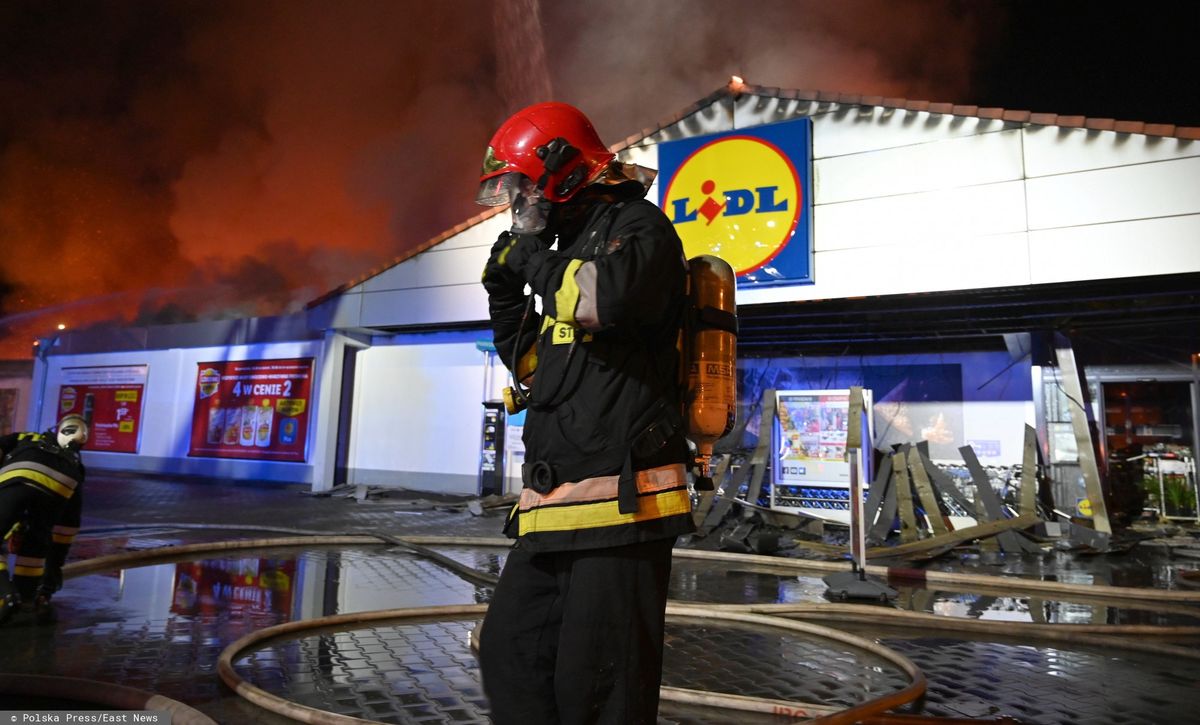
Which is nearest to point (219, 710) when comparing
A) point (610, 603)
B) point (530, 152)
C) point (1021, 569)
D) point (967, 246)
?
point (610, 603)

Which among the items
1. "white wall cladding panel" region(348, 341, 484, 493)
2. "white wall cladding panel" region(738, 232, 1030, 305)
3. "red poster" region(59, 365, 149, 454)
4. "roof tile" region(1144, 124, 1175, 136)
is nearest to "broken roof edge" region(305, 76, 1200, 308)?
"roof tile" region(1144, 124, 1175, 136)

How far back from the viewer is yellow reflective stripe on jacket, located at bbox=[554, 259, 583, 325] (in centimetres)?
169

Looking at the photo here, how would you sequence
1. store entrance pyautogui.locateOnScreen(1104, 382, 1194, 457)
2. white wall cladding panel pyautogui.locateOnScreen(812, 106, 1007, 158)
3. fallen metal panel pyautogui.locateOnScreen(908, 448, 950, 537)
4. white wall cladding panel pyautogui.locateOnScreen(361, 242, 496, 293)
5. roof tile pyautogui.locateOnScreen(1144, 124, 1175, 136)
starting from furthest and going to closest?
white wall cladding panel pyautogui.locateOnScreen(361, 242, 496, 293)
store entrance pyautogui.locateOnScreen(1104, 382, 1194, 457)
fallen metal panel pyautogui.locateOnScreen(908, 448, 950, 537)
white wall cladding panel pyautogui.locateOnScreen(812, 106, 1007, 158)
roof tile pyautogui.locateOnScreen(1144, 124, 1175, 136)

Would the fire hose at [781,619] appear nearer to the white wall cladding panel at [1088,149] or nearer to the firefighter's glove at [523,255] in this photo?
the firefighter's glove at [523,255]

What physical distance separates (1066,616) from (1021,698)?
2464 mm

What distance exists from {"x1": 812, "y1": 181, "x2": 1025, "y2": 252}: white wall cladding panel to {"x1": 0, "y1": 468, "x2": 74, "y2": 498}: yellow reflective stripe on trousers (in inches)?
316

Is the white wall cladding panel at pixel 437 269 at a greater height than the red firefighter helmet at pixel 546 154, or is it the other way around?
the white wall cladding panel at pixel 437 269

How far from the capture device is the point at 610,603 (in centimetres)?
165

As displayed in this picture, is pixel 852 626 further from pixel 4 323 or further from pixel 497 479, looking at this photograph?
pixel 4 323

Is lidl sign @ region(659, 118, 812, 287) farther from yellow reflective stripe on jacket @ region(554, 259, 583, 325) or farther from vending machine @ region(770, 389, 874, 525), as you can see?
yellow reflective stripe on jacket @ region(554, 259, 583, 325)

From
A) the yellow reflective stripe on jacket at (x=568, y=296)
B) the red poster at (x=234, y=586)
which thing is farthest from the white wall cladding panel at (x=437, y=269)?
the yellow reflective stripe on jacket at (x=568, y=296)

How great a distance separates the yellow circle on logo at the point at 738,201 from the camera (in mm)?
9469

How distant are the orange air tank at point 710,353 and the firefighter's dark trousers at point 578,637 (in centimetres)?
35

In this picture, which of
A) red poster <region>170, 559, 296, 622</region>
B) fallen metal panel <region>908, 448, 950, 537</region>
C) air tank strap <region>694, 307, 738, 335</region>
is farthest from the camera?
fallen metal panel <region>908, 448, 950, 537</region>
